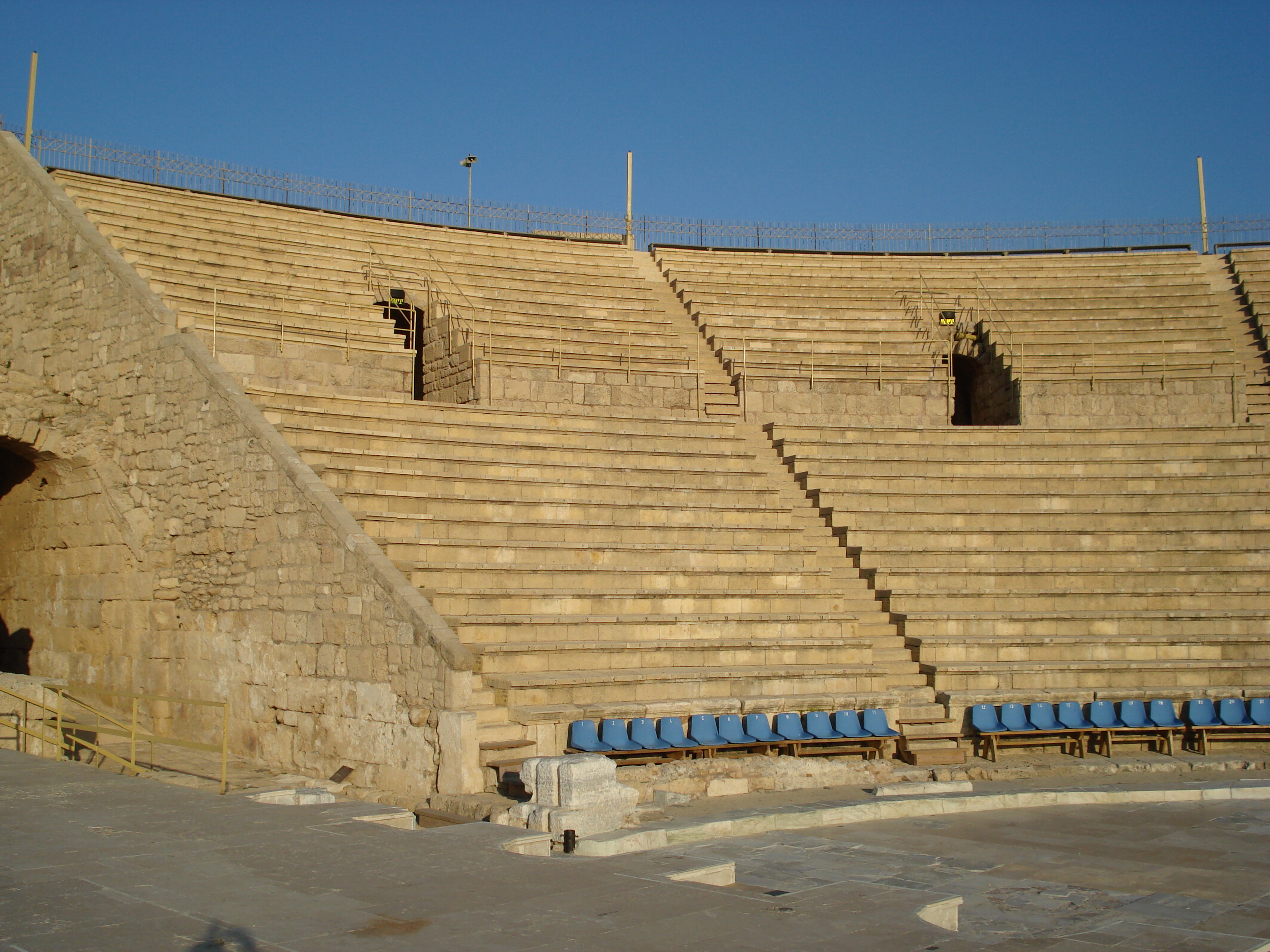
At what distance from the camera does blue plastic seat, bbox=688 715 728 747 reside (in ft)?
29.9

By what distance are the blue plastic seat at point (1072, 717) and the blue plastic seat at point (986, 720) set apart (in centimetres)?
61

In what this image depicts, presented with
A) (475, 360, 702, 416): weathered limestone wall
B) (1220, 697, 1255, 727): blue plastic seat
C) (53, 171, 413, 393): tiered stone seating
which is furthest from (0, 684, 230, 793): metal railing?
(1220, 697, 1255, 727): blue plastic seat

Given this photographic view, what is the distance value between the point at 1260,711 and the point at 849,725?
13.5 feet

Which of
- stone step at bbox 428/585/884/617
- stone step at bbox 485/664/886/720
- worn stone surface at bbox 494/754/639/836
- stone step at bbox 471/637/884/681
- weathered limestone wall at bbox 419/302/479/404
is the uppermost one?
weathered limestone wall at bbox 419/302/479/404

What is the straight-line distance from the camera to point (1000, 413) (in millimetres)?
17234

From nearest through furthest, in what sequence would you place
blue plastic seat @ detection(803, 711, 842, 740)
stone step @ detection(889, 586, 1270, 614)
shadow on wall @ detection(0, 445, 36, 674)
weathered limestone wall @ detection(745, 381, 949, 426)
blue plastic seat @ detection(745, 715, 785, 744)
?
blue plastic seat @ detection(745, 715, 785, 744)
blue plastic seat @ detection(803, 711, 842, 740)
stone step @ detection(889, 586, 1270, 614)
shadow on wall @ detection(0, 445, 36, 674)
weathered limestone wall @ detection(745, 381, 949, 426)

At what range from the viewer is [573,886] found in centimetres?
530

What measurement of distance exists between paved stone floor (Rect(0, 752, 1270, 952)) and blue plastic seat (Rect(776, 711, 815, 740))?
1830mm

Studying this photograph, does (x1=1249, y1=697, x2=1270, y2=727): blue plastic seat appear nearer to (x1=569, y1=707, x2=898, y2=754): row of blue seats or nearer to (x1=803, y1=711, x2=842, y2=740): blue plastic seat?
(x1=569, y1=707, x2=898, y2=754): row of blue seats

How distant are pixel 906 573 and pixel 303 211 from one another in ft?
42.7

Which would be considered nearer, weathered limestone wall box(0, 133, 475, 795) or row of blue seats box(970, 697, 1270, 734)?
weathered limestone wall box(0, 133, 475, 795)

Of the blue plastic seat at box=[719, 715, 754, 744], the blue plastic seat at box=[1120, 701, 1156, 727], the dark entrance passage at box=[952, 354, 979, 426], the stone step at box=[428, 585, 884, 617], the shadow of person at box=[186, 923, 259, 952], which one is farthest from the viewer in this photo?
the dark entrance passage at box=[952, 354, 979, 426]

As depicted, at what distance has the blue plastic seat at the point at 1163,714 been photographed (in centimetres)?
1040

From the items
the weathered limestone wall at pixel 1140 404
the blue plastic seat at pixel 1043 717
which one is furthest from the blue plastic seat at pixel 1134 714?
the weathered limestone wall at pixel 1140 404
